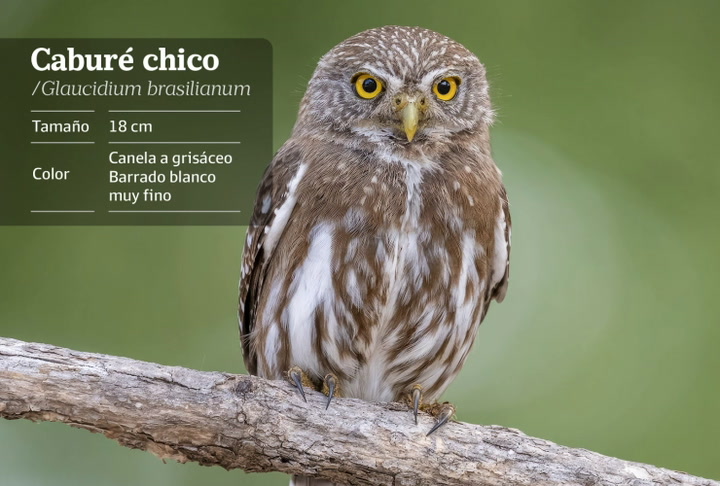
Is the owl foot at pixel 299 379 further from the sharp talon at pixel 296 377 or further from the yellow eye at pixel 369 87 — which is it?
the yellow eye at pixel 369 87

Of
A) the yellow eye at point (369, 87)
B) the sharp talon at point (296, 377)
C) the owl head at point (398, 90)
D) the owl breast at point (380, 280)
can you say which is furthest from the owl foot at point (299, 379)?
the yellow eye at point (369, 87)

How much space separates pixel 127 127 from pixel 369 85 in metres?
2.44

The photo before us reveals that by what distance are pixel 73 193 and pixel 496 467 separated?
3714 mm

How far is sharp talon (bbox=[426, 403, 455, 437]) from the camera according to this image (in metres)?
3.88

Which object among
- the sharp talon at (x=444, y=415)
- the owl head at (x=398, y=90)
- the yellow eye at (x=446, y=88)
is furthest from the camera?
the yellow eye at (x=446, y=88)

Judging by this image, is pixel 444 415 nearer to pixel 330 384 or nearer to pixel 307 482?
pixel 330 384

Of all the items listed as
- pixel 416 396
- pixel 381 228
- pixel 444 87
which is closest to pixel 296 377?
pixel 416 396

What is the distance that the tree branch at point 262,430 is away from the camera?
3557 mm

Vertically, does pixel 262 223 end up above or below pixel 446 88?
below

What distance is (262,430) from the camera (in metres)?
3.68

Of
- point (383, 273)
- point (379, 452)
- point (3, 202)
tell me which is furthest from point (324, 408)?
point (3, 202)

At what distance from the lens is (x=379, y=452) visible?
372 cm

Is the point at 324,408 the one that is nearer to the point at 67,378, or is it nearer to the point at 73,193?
the point at 67,378

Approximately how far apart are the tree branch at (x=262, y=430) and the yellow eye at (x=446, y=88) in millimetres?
1495
